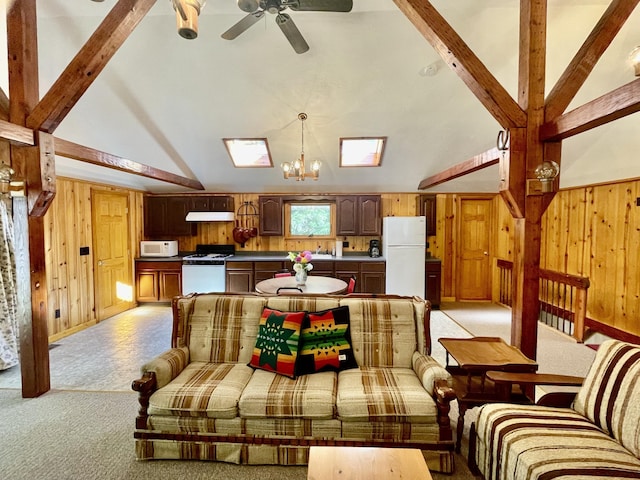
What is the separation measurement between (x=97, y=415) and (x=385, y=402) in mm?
2230

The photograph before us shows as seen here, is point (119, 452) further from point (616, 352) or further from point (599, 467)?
point (616, 352)

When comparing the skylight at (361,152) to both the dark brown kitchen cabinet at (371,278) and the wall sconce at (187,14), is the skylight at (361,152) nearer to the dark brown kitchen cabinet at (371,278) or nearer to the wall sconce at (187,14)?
the dark brown kitchen cabinet at (371,278)

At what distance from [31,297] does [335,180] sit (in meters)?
4.32

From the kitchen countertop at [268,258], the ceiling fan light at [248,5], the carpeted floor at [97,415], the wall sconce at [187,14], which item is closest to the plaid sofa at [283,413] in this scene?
the carpeted floor at [97,415]

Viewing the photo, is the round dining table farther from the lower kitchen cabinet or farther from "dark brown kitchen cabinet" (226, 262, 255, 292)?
the lower kitchen cabinet

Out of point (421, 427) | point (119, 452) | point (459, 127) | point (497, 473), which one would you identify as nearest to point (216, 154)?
point (459, 127)

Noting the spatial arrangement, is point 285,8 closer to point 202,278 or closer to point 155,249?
point 202,278

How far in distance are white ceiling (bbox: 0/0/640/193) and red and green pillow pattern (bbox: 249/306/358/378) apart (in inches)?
106

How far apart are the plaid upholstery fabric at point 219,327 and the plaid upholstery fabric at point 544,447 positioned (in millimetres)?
1639

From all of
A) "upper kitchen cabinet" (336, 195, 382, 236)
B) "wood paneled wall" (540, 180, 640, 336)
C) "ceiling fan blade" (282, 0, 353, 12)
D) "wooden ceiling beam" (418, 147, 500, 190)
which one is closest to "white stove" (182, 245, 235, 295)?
"upper kitchen cabinet" (336, 195, 382, 236)

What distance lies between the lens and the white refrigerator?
545 cm

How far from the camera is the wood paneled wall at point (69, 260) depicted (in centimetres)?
427

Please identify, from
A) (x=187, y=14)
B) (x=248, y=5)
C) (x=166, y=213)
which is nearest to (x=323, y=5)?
(x=248, y=5)

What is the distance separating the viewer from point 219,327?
8.27 ft
